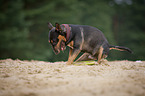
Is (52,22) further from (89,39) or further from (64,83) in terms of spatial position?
(64,83)

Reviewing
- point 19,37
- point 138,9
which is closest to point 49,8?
point 19,37

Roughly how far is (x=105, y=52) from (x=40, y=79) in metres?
2.70

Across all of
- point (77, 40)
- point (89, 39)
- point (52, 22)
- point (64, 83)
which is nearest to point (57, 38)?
point (77, 40)

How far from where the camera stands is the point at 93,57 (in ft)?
21.5

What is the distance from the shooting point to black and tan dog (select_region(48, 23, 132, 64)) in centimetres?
590

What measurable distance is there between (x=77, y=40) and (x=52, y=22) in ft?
57.8

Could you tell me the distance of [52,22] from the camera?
2320 cm

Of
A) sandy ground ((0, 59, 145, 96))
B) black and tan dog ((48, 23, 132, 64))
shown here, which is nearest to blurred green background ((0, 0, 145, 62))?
black and tan dog ((48, 23, 132, 64))

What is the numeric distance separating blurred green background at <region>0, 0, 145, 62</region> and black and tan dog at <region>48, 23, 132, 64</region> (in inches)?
93.7

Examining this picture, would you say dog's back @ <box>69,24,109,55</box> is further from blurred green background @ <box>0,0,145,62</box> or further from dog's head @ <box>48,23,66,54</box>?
blurred green background @ <box>0,0,145,62</box>

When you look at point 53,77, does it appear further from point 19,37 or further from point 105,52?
point 19,37

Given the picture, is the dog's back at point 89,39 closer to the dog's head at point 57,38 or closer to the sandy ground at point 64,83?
the dog's head at point 57,38

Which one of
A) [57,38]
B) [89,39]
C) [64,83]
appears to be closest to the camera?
[64,83]

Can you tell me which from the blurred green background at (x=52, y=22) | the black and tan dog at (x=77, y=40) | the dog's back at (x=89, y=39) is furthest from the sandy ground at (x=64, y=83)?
the blurred green background at (x=52, y=22)
